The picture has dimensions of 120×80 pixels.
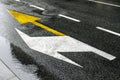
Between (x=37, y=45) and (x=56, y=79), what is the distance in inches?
73.9

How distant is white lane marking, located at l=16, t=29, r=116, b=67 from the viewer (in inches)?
210

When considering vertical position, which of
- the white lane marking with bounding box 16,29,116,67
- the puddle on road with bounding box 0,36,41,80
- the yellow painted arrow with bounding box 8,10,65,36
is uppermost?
the yellow painted arrow with bounding box 8,10,65,36

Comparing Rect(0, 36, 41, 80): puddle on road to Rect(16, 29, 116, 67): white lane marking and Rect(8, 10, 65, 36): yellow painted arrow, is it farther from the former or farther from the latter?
Rect(8, 10, 65, 36): yellow painted arrow

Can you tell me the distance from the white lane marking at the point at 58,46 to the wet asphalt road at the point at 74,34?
17cm

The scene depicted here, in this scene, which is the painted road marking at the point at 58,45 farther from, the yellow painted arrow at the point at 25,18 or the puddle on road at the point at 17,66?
the puddle on road at the point at 17,66

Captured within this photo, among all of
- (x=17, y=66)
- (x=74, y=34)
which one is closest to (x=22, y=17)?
(x=74, y=34)

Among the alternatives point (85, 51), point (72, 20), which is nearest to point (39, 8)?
point (72, 20)

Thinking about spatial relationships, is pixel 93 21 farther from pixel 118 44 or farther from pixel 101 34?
pixel 118 44

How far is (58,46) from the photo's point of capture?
584cm

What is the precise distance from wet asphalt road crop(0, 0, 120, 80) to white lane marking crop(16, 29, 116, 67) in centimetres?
17

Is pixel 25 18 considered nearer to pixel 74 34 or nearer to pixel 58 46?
pixel 74 34

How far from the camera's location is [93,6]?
9461mm

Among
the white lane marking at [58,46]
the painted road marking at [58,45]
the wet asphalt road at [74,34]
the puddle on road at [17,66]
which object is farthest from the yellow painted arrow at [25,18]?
the puddle on road at [17,66]

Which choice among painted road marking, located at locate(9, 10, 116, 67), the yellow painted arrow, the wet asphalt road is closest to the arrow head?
the yellow painted arrow
